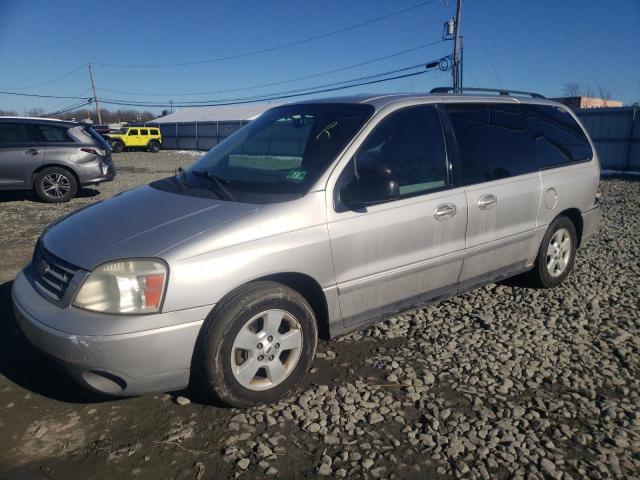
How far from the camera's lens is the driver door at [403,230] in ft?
10.2

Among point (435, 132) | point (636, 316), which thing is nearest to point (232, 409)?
point (435, 132)

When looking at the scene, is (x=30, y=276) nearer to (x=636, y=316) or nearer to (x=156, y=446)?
(x=156, y=446)

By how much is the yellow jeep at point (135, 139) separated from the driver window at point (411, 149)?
113 ft

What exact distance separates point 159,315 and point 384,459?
1316 mm

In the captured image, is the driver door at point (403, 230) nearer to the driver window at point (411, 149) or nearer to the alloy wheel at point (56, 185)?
the driver window at point (411, 149)

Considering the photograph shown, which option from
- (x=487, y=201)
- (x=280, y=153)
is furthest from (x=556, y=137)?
(x=280, y=153)

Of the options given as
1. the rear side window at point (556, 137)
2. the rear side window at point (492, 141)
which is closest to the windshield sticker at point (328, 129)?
the rear side window at point (492, 141)

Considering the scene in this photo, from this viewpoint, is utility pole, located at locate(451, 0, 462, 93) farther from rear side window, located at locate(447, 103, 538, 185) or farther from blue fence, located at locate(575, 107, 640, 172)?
rear side window, located at locate(447, 103, 538, 185)

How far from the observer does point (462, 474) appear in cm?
234

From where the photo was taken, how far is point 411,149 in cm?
354

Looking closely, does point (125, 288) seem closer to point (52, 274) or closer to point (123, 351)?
point (123, 351)

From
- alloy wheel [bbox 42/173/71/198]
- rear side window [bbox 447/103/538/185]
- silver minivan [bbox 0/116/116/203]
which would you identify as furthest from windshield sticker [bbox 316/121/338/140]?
alloy wheel [bbox 42/173/71/198]

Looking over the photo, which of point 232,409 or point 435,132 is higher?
point 435,132

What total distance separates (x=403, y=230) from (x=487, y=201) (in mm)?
905
